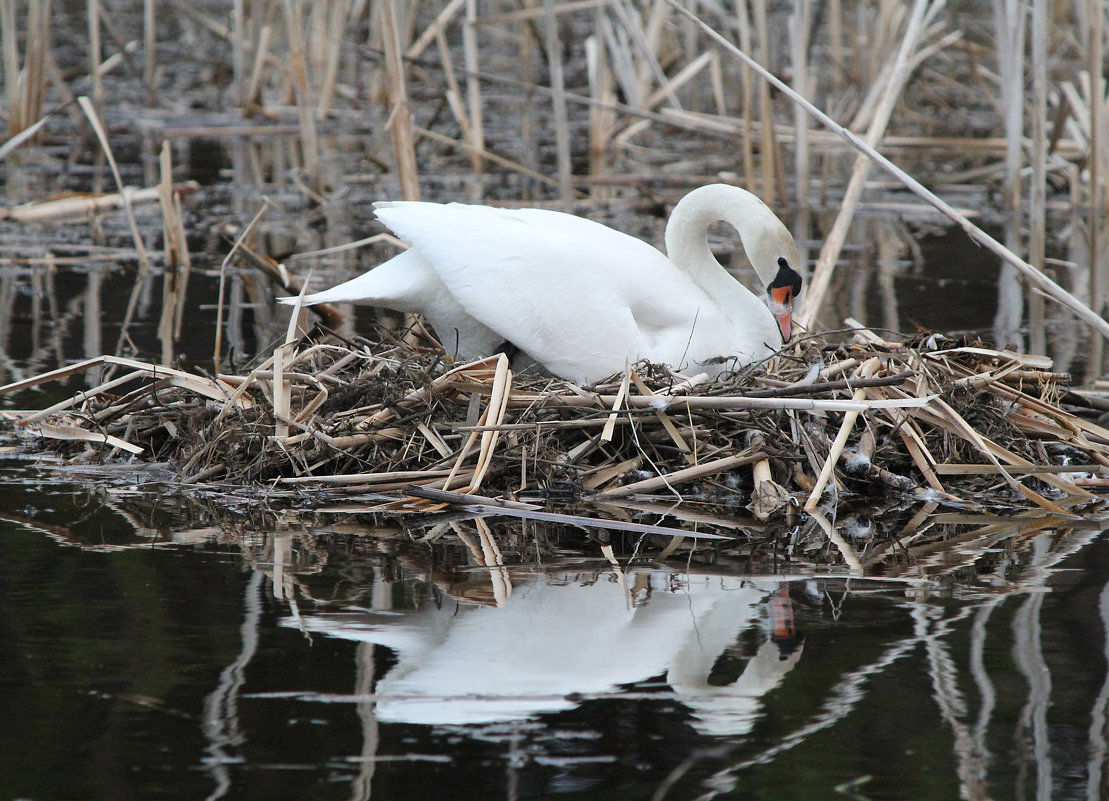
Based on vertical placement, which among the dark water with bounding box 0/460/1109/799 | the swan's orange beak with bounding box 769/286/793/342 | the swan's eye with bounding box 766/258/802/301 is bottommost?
the dark water with bounding box 0/460/1109/799

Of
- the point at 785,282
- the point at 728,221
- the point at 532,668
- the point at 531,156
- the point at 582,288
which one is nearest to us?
the point at 532,668

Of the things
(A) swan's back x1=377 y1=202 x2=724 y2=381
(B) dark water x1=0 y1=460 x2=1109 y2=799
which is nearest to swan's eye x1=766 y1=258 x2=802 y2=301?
(A) swan's back x1=377 y1=202 x2=724 y2=381

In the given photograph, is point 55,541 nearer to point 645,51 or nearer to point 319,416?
point 319,416

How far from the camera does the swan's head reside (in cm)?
533

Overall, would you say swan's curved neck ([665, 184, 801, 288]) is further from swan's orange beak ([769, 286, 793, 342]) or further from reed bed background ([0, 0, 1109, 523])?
reed bed background ([0, 0, 1109, 523])

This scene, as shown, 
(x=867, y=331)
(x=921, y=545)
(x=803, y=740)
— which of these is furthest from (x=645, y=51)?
(x=803, y=740)

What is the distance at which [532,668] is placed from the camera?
3107mm

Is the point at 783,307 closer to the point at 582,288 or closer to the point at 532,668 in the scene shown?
the point at 582,288

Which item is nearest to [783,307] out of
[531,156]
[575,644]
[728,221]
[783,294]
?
[783,294]

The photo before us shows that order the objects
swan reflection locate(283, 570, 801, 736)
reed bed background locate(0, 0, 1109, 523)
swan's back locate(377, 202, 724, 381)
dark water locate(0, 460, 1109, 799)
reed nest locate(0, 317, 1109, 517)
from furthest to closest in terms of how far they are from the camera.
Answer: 1. reed bed background locate(0, 0, 1109, 523)
2. swan's back locate(377, 202, 724, 381)
3. reed nest locate(0, 317, 1109, 517)
4. swan reflection locate(283, 570, 801, 736)
5. dark water locate(0, 460, 1109, 799)

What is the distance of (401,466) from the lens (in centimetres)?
469

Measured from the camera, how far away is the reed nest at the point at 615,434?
453 centimetres

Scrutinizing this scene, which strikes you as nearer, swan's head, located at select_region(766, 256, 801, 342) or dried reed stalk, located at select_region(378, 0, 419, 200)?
swan's head, located at select_region(766, 256, 801, 342)

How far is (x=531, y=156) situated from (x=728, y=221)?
673 centimetres
